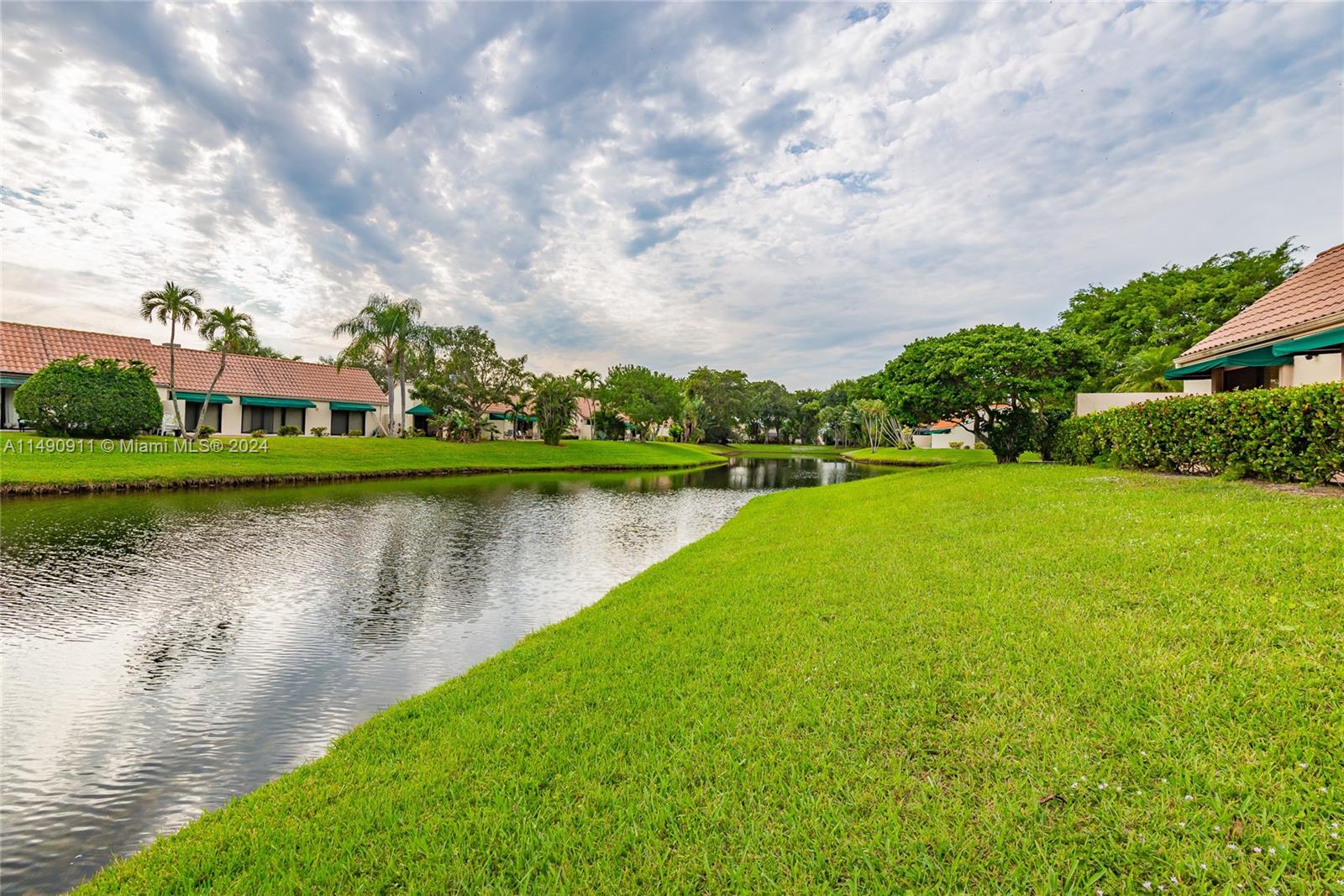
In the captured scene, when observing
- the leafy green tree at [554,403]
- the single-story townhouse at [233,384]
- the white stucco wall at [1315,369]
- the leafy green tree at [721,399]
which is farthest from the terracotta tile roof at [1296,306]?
the leafy green tree at [721,399]

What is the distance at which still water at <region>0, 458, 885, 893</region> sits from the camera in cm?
408

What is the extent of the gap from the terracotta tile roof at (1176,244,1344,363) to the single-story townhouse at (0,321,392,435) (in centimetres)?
4173

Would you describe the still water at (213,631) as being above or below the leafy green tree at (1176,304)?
below

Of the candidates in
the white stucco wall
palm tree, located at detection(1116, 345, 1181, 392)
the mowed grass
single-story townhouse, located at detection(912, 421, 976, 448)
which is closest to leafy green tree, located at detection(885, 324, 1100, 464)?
the white stucco wall

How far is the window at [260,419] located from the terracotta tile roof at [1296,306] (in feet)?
159

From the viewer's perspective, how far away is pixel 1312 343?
9.16 meters

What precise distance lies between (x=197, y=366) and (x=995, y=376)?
47.1 meters

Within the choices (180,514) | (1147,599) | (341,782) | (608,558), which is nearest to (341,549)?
(608,558)

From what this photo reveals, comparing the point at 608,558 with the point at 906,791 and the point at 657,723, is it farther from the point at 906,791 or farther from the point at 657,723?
the point at 906,791

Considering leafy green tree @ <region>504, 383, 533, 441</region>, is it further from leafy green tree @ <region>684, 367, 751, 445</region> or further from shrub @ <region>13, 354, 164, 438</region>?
leafy green tree @ <region>684, 367, 751, 445</region>

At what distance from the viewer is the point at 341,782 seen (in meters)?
3.51

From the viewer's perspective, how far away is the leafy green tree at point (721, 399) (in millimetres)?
81375

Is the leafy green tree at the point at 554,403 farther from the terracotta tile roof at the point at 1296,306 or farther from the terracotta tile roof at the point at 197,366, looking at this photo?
the terracotta tile roof at the point at 1296,306

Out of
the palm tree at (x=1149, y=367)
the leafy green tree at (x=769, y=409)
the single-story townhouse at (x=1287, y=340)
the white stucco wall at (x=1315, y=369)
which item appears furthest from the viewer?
the leafy green tree at (x=769, y=409)
